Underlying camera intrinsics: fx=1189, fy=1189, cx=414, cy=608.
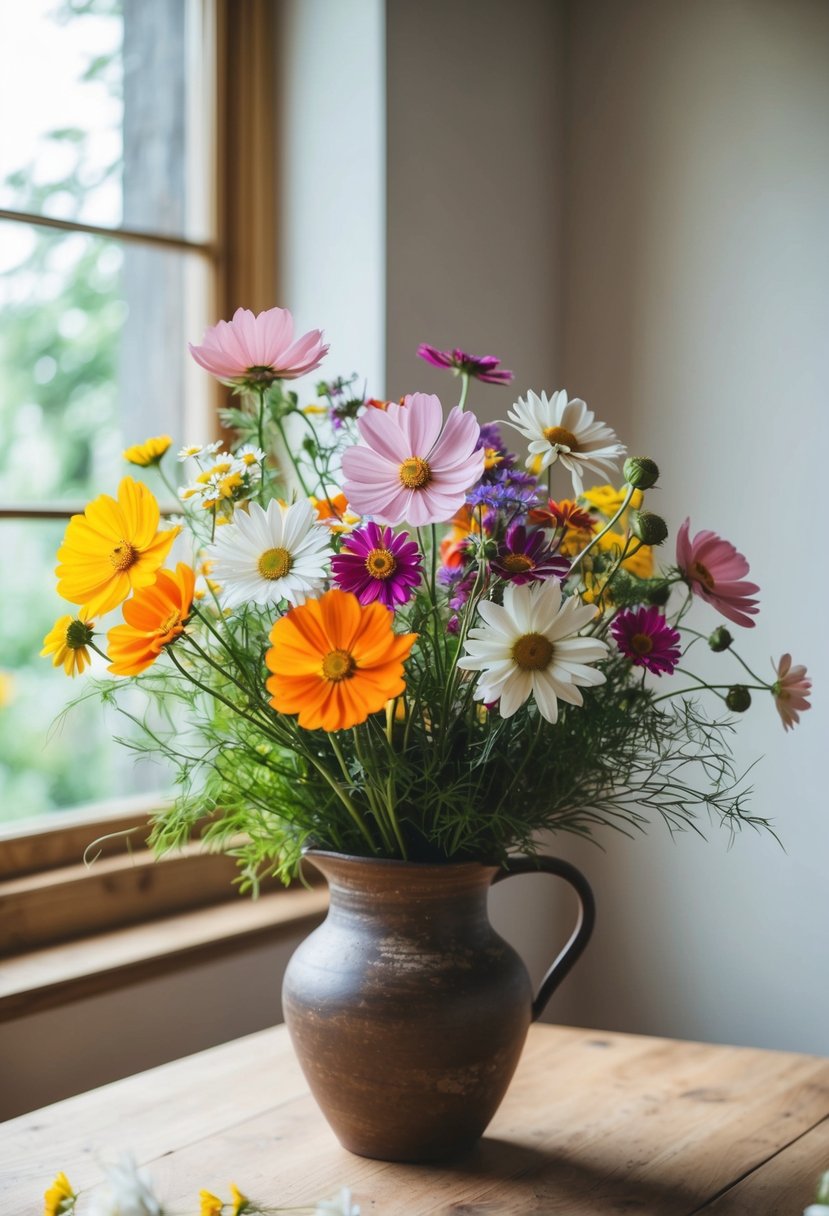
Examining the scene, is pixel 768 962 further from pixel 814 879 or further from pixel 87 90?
pixel 87 90

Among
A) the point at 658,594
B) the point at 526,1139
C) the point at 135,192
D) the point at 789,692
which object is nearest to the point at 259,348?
the point at 658,594

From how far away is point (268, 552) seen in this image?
0.78m

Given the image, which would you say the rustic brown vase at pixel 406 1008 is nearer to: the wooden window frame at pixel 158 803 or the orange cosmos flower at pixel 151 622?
the orange cosmos flower at pixel 151 622

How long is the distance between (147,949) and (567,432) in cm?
85

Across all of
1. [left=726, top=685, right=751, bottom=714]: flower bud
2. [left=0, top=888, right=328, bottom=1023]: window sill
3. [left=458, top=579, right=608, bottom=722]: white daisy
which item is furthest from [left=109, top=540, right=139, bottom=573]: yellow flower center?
[left=0, top=888, right=328, bottom=1023]: window sill

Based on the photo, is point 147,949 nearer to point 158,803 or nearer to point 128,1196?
point 158,803

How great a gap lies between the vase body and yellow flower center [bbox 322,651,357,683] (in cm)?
19

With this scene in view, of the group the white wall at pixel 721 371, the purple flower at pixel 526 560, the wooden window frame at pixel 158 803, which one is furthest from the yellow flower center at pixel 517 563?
the white wall at pixel 721 371

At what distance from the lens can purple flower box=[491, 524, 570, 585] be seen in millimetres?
777

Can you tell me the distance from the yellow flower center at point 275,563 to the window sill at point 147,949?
0.68 meters

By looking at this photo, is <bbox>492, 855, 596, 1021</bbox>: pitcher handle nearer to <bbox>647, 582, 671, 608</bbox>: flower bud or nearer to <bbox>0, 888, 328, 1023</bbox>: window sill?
<bbox>647, 582, 671, 608</bbox>: flower bud

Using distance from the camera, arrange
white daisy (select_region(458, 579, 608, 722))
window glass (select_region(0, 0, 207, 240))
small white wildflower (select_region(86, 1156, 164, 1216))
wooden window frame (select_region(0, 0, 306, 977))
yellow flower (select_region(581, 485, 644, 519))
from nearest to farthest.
A: small white wildflower (select_region(86, 1156, 164, 1216))
white daisy (select_region(458, 579, 608, 722))
yellow flower (select_region(581, 485, 644, 519))
wooden window frame (select_region(0, 0, 306, 977))
window glass (select_region(0, 0, 207, 240))

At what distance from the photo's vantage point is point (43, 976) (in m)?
1.27

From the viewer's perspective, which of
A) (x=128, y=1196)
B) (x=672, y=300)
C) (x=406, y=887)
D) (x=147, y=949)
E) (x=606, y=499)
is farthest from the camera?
(x=672, y=300)
